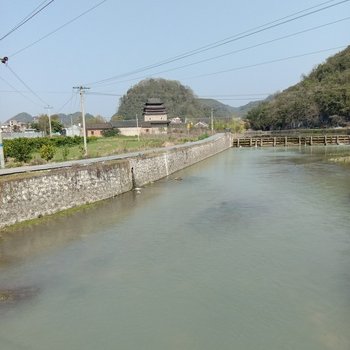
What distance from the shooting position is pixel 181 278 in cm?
913

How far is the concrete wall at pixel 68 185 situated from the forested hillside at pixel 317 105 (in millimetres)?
56494

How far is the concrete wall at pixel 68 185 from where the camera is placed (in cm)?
1322

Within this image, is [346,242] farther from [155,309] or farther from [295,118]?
[295,118]

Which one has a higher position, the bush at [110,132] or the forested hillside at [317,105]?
the forested hillside at [317,105]

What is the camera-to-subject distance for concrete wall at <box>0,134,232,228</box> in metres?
13.2

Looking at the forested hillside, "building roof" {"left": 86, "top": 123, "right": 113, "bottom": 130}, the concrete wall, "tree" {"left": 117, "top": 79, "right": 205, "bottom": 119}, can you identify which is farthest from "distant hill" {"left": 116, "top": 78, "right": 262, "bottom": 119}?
the concrete wall

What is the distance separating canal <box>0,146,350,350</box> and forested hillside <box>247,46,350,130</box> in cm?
6133

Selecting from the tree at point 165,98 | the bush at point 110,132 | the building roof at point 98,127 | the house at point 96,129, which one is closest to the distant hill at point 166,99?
the tree at point 165,98

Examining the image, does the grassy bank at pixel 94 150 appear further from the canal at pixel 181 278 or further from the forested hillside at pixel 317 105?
the forested hillside at pixel 317 105

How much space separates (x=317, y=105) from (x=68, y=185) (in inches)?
2745

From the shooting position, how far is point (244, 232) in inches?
495

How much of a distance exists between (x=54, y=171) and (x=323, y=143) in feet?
149

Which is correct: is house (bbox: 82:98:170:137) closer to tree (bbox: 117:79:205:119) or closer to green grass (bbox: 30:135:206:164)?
green grass (bbox: 30:135:206:164)

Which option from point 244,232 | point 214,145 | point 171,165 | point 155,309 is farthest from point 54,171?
point 214,145
